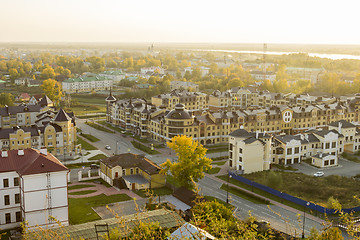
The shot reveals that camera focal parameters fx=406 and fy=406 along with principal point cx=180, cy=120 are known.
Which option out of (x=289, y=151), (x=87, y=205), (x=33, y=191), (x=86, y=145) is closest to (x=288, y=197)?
(x=289, y=151)

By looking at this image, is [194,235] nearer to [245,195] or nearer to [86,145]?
[245,195]

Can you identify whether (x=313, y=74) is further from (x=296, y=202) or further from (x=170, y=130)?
(x=296, y=202)

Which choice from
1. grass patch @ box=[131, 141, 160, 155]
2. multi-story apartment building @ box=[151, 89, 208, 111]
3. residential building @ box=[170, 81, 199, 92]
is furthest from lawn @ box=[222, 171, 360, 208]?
residential building @ box=[170, 81, 199, 92]

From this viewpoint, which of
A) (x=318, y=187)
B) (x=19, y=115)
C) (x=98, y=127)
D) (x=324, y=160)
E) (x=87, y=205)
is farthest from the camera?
(x=98, y=127)

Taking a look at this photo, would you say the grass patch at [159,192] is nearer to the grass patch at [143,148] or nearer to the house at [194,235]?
the grass patch at [143,148]

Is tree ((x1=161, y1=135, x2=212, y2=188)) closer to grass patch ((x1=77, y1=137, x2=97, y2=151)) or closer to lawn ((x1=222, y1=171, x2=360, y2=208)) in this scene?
lawn ((x1=222, y1=171, x2=360, y2=208))

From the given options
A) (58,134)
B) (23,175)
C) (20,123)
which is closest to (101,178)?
(58,134)
